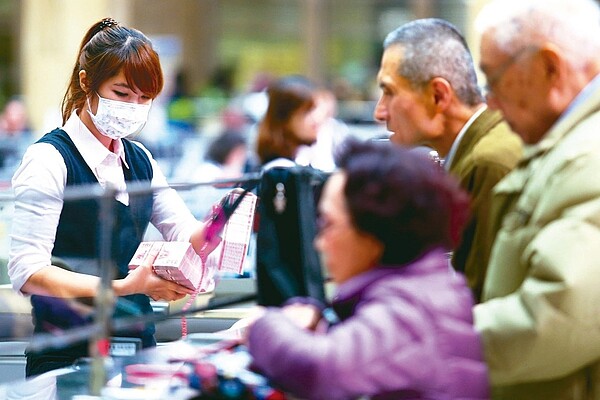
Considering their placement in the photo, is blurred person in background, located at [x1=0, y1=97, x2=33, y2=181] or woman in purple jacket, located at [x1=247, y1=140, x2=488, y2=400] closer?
woman in purple jacket, located at [x1=247, y1=140, x2=488, y2=400]

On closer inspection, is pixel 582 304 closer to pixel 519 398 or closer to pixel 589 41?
pixel 519 398

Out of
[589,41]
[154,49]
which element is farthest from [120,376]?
[589,41]

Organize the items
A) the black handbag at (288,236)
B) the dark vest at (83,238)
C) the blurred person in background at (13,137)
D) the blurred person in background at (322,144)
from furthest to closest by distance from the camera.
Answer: the blurred person in background at (13,137) < the blurred person in background at (322,144) < the dark vest at (83,238) < the black handbag at (288,236)

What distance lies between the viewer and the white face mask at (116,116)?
406 centimetres

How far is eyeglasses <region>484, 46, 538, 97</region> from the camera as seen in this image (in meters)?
3.22

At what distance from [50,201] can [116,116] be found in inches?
15.2

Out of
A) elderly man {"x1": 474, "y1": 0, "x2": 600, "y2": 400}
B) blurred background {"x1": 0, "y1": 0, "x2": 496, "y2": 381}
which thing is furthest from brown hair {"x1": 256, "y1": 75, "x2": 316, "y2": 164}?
blurred background {"x1": 0, "y1": 0, "x2": 496, "y2": 381}

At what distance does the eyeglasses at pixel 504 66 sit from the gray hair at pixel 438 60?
942 mm

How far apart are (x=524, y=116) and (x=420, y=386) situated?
0.90 m

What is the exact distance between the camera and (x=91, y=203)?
11.9 ft

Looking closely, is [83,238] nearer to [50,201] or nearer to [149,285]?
[50,201]

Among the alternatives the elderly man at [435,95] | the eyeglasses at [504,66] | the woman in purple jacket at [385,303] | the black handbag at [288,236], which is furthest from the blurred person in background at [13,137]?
the woman in purple jacket at [385,303]

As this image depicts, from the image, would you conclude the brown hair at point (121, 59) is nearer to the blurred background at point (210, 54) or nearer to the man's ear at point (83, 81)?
the man's ear at point (83, 81)

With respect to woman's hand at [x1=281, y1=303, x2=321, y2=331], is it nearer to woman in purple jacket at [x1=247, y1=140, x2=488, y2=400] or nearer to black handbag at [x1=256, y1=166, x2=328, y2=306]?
woman in purple jacket at [x1=247, y1=140, x2=488, y2=400]
